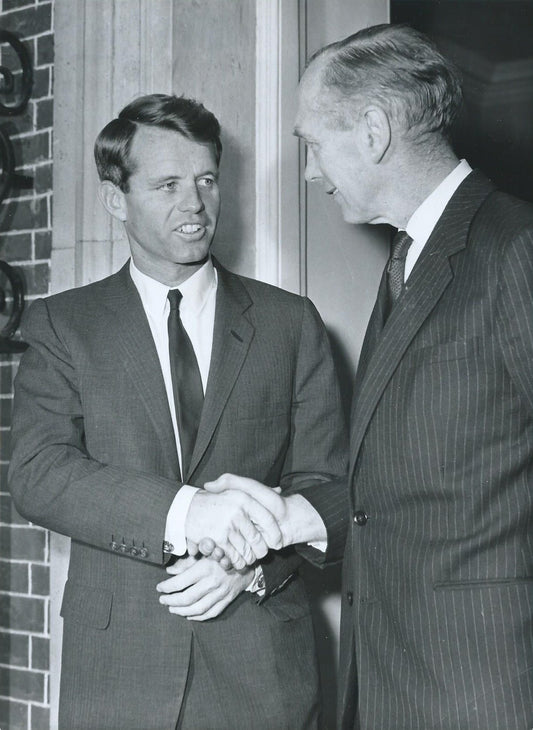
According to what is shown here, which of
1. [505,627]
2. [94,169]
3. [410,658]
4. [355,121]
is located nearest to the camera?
[505,627]

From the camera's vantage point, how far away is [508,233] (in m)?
1.57

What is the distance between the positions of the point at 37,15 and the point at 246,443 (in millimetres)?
1961

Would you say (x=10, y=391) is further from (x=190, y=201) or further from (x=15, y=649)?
(x=190, y=201)

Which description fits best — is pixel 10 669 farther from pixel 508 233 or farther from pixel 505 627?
pixel 508 233

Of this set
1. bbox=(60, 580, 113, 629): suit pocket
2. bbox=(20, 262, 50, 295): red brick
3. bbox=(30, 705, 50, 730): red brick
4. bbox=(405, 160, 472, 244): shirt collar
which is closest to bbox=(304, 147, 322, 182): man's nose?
bbox=(405, 160, 472, 244): shirt collar

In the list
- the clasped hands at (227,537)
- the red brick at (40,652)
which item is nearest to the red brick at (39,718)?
the red brick at (40,652)

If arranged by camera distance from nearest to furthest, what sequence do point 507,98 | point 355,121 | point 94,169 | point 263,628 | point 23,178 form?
point 355,121, point 263,628, point 94,169, point 23,178, point 507,98

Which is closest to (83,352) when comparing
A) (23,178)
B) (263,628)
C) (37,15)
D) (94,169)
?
(263,628)

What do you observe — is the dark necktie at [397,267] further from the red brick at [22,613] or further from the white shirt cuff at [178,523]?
the red brick at [22,613]

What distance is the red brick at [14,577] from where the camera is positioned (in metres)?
3.17

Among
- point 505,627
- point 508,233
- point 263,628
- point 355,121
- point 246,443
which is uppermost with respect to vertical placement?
point 355,121

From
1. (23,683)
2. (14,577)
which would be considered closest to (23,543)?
(14,577)

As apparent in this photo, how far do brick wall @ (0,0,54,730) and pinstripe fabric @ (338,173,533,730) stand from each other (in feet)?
5.71

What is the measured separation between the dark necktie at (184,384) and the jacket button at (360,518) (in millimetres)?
458
